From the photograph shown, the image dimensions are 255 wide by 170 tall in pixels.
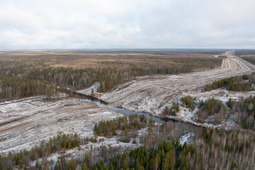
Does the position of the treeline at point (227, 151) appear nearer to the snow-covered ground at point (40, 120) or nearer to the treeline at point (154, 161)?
the treeline at point (154, 161)

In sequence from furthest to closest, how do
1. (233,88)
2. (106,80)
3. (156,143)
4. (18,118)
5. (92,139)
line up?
(106,80)
(233,88)
(18,118)
(92,139)
(156,143)

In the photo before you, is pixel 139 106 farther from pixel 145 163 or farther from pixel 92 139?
pixel 145 163

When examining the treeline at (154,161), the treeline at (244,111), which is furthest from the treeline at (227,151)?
the treeline at (244,111)

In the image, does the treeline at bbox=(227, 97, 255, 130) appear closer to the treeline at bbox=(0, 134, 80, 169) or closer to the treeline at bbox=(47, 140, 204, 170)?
the treeline at bbox=(47, 140, 204, 170)

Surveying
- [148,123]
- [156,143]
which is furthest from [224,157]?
[148,123]

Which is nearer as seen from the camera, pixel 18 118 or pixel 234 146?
pixel 234 146


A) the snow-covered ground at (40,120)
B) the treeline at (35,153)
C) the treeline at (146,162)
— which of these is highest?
the treeline at (146,162)

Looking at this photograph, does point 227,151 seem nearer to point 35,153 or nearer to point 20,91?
point 35,153
